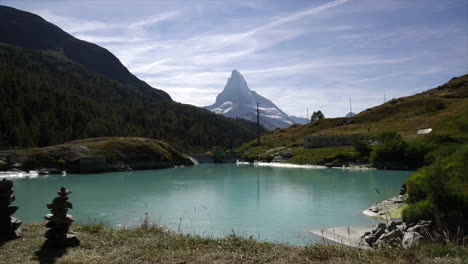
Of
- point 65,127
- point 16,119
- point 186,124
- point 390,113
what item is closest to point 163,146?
point 65,127

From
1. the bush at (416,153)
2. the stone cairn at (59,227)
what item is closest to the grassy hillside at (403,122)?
the bush at (416,153)

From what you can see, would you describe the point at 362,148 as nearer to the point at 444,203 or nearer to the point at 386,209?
the point at 386,209

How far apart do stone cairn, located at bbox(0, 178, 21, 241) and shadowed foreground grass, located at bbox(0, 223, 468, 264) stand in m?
0.39

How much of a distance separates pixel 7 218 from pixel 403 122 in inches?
4641

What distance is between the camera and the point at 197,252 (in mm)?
8461

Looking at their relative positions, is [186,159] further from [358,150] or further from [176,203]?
[176,203]

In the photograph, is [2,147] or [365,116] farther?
[365,116]

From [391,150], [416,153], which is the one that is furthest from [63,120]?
[416,153]

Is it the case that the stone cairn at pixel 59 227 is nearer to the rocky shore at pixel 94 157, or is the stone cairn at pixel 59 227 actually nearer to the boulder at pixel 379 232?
the boulder at pixel 379 232

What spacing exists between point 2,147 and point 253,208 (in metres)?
70.3

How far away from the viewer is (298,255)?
7898 millimetres

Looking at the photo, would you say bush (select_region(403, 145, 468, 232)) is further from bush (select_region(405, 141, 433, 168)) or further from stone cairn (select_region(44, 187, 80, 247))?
bush (select_region(405, 141, 433, 168))

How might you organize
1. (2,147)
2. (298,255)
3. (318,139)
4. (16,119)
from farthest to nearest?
(318,139) → (16,119) → (2,147) → (298,255)

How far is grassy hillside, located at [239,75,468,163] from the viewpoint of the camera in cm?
8138
